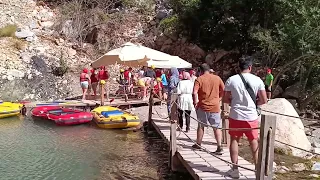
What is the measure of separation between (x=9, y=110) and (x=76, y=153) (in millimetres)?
5172

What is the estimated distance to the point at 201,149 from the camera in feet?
26.9

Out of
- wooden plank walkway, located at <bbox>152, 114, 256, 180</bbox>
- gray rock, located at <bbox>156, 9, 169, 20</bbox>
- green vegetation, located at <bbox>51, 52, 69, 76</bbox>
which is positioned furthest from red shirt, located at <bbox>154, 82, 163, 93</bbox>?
gray rock, located at <bbox>156, 9, 169, 20</bbox>

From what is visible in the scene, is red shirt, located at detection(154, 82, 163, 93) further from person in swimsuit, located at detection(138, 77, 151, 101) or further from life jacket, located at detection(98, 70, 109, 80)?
life jacket, located at detection(98, 70, 109, 80)

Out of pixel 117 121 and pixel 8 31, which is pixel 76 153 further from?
pixel 8 31

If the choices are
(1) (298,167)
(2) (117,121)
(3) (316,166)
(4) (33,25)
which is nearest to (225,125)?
(1) (298,167)

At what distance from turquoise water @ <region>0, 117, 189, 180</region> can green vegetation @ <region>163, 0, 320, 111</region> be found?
7452mm

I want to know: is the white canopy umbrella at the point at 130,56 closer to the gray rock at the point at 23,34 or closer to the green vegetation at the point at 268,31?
the green vegetation at the point at 268,31

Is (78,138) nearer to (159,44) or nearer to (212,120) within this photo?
(212,120)

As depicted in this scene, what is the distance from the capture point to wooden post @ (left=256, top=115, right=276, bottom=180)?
5238 mm

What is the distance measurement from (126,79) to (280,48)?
653 centimetres

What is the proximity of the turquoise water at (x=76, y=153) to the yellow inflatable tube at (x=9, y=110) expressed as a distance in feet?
1.98

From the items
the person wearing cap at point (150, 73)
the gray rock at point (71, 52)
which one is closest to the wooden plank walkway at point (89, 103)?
the person wearing cap at point (150, 73)

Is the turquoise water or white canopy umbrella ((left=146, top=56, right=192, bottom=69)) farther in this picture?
white canopy umbrella ((left=146, top=56, right=192, bottom=69))

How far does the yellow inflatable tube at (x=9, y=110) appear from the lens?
1415 cm
